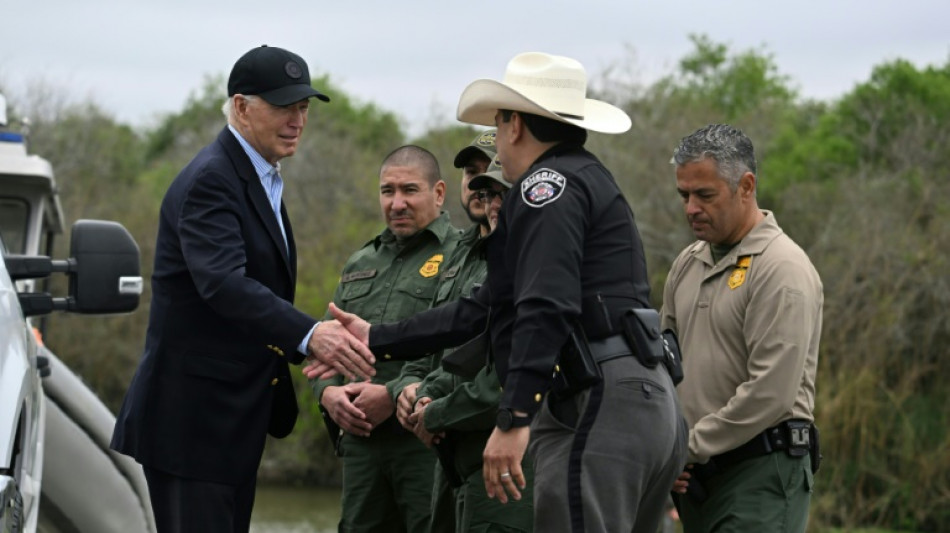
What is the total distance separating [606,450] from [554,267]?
0.60m

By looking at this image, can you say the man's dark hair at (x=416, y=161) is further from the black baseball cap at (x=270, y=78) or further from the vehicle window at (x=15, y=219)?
the vehicle window at (x=15, y=219)

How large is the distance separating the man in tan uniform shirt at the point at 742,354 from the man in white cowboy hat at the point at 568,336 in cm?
53

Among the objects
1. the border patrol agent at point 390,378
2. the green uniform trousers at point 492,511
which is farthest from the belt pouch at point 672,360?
the border patrol agent at point 390,378

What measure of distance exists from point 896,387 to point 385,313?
40.8 feet

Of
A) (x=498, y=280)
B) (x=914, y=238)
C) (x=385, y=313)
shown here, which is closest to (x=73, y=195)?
(x=914, y=238)

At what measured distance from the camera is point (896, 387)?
1745 centimetres

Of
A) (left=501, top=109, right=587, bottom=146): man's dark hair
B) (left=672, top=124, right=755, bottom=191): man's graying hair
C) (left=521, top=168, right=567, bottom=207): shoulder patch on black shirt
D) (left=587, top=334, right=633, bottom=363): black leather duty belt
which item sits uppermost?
(left=501, top=109, right=587, bottom=146): man's dark hair

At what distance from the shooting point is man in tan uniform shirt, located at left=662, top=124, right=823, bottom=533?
510 centimetres

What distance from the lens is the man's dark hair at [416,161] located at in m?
6.73

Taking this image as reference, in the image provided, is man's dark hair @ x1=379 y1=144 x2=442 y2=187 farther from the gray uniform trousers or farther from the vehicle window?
the vehicle window

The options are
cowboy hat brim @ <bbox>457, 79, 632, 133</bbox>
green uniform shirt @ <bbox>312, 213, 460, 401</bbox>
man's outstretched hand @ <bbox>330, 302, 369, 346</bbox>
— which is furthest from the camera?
green uniform shirt @ <bbox>312, 213, 460, 401</bbox>

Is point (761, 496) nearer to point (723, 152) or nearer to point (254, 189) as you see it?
point (723, 152)

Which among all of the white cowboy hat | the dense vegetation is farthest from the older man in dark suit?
the dense vegetation

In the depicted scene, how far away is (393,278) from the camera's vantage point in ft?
21.6
